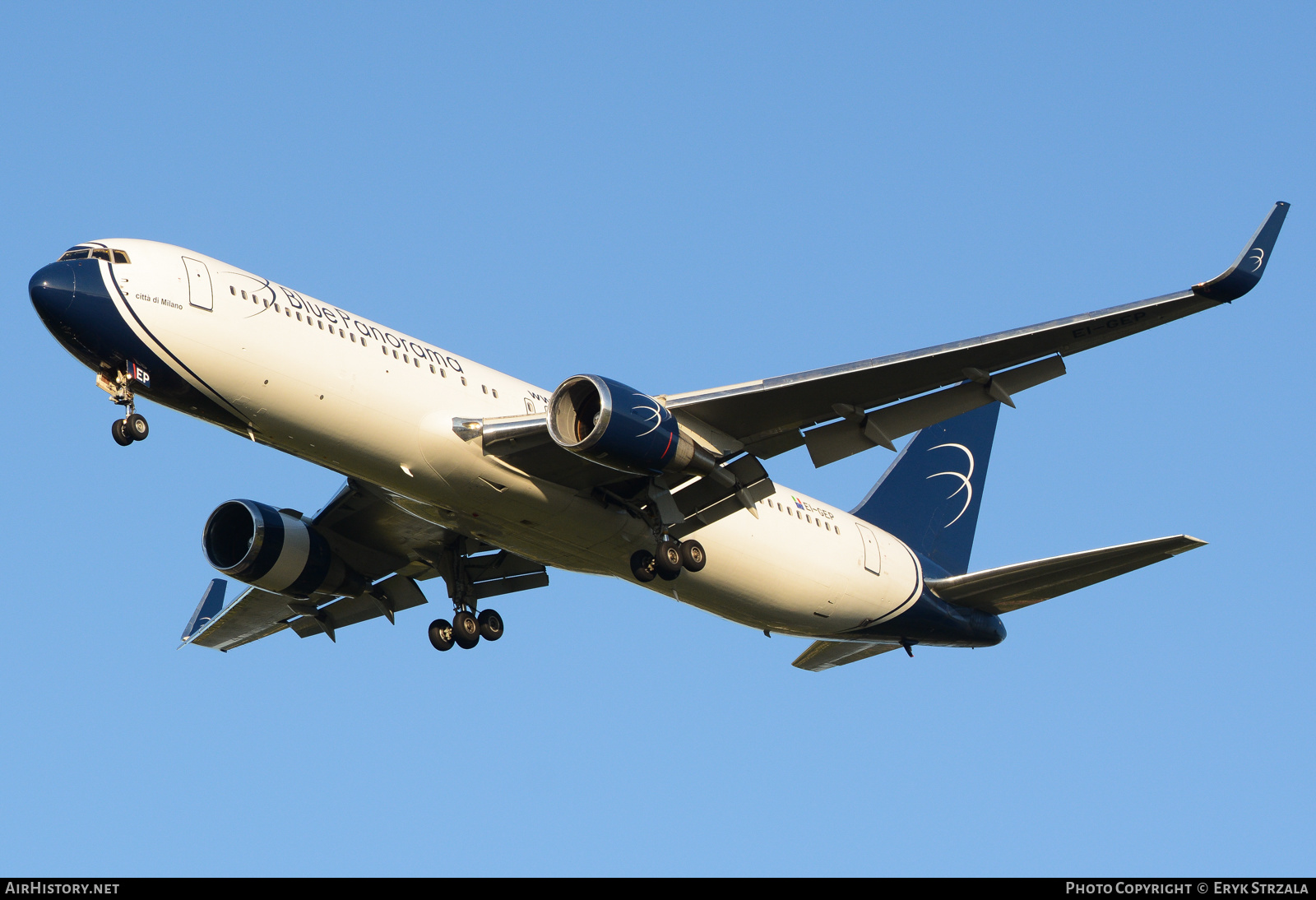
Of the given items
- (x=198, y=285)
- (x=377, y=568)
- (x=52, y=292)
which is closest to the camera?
(x=52, y=292)

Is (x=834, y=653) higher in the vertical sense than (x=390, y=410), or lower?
higher

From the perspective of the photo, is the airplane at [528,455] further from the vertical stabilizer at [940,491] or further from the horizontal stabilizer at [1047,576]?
the vertical stabilizer at [940,491]

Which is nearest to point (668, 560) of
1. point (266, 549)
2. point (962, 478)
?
point (266, 549)

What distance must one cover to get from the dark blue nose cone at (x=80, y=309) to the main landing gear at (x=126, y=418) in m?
0.51

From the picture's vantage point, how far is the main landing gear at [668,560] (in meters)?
25.3

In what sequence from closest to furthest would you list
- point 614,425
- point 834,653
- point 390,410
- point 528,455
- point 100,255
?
1. point 100,255
2. point 614,425
3. point 390,410
4. point 528,455
5. point 834,653

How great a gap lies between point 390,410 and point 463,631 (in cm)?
697

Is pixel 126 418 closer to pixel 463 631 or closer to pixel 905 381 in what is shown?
pixel 463 631

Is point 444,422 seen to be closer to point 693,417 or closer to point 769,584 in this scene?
point 693,417

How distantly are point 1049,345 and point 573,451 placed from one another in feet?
26.3

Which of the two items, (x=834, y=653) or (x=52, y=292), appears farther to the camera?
(x=834, y=653)

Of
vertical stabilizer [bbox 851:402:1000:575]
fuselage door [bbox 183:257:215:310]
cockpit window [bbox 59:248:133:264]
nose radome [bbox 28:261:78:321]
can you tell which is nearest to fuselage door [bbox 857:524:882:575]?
vertical stabilizer [bbox 851:402:1000:575]

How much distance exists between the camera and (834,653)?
32094mm

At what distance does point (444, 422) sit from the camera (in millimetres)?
23359
